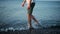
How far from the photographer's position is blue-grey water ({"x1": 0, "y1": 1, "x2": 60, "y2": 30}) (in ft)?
10.4

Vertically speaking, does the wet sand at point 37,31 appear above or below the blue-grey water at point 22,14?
below

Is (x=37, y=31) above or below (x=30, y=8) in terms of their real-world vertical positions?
below

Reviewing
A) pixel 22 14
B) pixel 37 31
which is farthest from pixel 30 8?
pixel 37 31

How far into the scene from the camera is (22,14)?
3.21 metres

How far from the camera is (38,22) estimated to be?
10.6ft

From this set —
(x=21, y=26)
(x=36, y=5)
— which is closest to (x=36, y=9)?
(x=36, y=5)

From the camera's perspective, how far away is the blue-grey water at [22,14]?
317 cm

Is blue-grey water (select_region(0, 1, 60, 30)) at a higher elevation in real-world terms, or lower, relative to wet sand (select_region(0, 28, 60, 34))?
higher

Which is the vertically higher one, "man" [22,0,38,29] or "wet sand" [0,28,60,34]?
"man" [22,0,38,29]

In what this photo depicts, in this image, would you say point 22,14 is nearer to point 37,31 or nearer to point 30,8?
point 30,8

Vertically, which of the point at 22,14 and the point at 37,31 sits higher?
the point at 22,14

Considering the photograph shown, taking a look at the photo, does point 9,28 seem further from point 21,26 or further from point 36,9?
point 36,9

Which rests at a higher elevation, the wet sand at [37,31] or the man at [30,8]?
the man at [30,8]

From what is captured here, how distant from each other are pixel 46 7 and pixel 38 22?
0.18m
